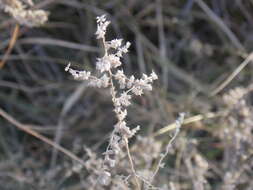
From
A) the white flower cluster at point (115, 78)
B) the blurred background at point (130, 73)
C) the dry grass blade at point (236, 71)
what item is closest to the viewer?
the white flower cluster at point (115, 78)

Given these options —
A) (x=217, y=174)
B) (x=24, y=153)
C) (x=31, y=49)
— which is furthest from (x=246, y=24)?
(x=24, y=153)

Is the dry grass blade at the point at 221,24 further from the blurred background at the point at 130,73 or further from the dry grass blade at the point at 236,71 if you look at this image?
the dry grass blade at the point at 236,71

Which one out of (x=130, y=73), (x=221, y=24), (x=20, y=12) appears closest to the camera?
(x=20, y=12)

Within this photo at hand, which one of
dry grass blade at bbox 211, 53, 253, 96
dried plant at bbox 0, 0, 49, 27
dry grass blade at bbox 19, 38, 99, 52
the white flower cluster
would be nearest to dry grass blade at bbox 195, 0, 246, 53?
dry grass blade at bbox 211, 53, 253, 96

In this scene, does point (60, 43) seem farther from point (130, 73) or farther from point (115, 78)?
point (115, 78)

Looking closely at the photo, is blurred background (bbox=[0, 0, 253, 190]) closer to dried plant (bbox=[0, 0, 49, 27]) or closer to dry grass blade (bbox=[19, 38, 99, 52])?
dry grass blade (bbox=[19, 38, 99, 52])

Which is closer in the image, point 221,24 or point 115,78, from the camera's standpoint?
point 115,78

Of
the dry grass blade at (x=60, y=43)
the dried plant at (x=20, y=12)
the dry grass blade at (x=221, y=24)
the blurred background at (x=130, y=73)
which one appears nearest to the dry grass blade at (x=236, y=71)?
the blurred background at (x=130, y=73)

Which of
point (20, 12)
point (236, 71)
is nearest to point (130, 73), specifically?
point (236, 71)

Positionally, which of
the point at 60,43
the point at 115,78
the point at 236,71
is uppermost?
the point at 60,43
